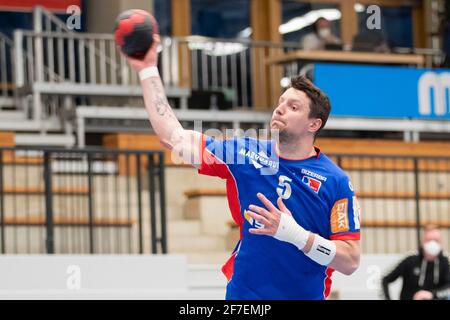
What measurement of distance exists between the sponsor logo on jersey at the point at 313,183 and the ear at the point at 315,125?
0.82 ft

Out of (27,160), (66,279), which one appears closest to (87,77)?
(27,160)

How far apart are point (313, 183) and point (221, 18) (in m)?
14.0

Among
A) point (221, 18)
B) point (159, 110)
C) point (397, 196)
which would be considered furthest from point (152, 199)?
point (221, 18)

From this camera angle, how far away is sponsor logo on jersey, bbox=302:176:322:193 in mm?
6539

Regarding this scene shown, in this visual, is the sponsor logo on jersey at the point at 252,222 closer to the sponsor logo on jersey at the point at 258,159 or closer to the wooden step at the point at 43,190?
the sponsor logo on jersey at the point at 258,159

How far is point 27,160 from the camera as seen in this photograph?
44.3 ft

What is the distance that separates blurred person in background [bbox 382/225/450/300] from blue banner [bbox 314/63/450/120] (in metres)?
4.49

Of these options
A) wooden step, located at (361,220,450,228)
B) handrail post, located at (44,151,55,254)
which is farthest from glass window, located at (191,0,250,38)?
handrail post, located at (44,151,55,254)

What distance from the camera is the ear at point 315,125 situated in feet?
21.6

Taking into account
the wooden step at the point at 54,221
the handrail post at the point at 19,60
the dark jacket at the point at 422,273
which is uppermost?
the handrail post at the point at 19,60

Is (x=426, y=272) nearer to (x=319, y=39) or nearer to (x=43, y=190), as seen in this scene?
(x=43, y=190)

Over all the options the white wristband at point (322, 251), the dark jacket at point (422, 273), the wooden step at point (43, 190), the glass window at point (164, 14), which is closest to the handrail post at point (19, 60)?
the wooden step at point (43, 190)

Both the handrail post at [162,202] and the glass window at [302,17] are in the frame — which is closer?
the handrail post at [162,202]

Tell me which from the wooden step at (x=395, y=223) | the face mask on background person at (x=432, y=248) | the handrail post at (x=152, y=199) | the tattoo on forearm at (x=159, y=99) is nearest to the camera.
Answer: the tattoo on forearm at (x=159, y=99)
